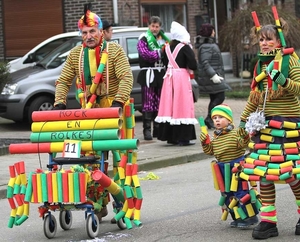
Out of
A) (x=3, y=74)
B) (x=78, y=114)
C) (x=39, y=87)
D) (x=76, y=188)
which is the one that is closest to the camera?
(x=76, y=188)

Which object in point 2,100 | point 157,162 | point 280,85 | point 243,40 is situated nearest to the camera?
point 280,85

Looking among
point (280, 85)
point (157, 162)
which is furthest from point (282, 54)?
point (157, 162)

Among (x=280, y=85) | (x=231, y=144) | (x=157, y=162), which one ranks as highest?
(x=280, y=85)

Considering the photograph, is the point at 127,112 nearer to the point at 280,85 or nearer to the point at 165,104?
the point at 280,85

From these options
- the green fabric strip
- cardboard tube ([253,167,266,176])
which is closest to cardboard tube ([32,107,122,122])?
the green fabric strip

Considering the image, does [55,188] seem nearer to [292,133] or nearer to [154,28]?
[292,133]

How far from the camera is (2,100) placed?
53.0 feet

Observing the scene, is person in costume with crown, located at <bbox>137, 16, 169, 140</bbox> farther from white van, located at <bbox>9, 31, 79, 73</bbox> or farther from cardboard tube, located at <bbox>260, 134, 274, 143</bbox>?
cardboard tube, located at <bbox>260, 134, 274, 143</bbox>

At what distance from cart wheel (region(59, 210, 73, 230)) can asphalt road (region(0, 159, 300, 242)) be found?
0.06m

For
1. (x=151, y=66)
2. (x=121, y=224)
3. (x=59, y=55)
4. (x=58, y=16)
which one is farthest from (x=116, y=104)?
(x=58, y=16)

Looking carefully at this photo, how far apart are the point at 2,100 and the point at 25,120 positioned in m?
0.87

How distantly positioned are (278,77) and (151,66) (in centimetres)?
745

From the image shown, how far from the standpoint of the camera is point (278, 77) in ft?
22.6

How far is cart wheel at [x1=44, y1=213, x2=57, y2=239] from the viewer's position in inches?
294
